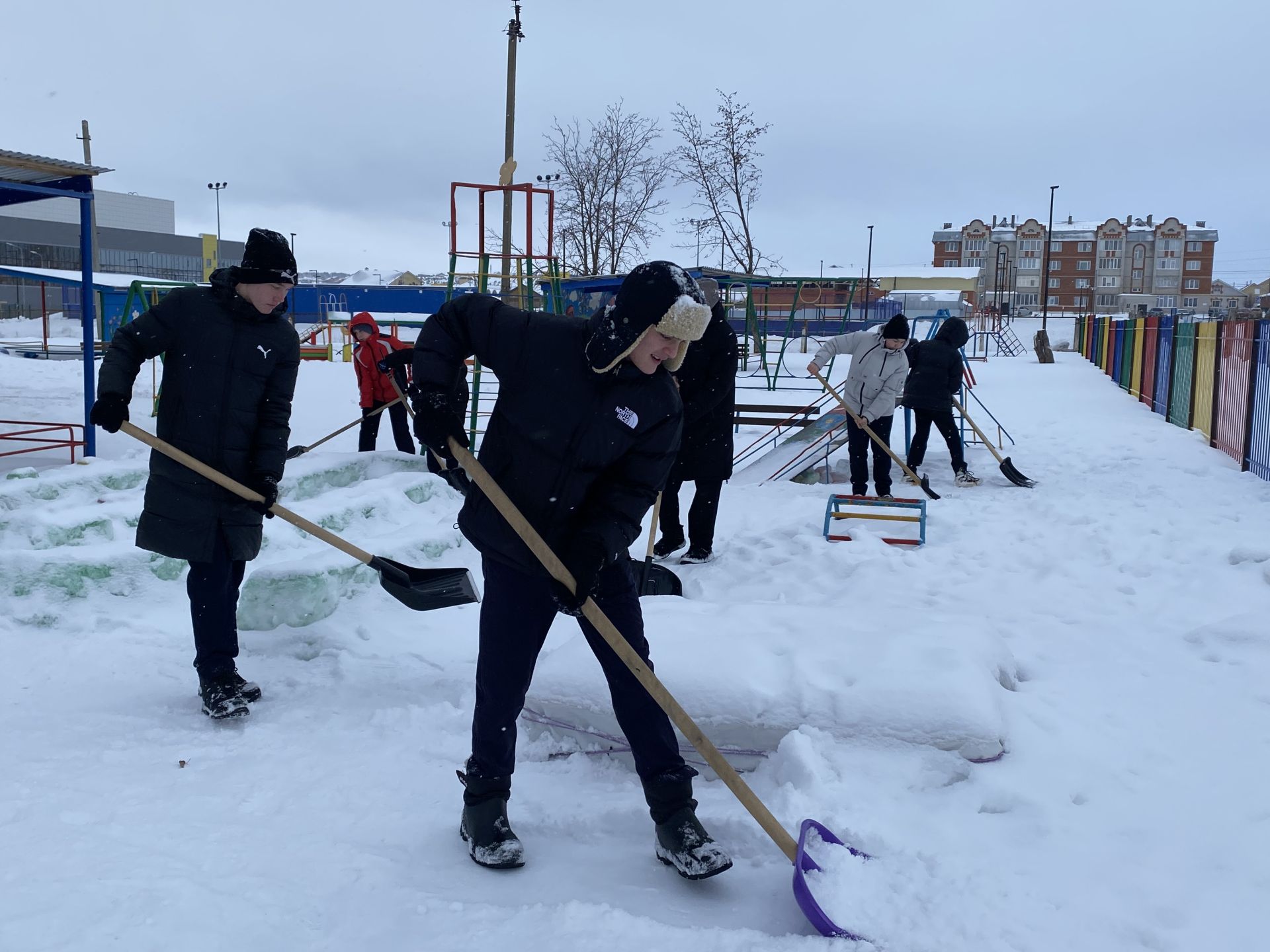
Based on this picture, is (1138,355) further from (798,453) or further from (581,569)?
(581,569)

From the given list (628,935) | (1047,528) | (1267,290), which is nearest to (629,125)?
(1047,528)

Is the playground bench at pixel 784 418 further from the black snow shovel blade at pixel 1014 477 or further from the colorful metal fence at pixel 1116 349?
the colorful metal fence at pixel 1116 349

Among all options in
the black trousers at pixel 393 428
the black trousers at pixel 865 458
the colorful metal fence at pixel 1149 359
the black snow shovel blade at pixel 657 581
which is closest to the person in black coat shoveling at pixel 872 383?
the black trousers at pixel 865 458

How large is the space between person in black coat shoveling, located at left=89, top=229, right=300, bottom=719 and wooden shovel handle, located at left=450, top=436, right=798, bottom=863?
125cm

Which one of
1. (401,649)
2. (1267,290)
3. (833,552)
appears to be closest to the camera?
(401,649)

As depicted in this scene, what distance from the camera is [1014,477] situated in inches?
317

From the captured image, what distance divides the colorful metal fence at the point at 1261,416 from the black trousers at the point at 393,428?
7.27 m

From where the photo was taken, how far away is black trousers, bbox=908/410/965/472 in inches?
322

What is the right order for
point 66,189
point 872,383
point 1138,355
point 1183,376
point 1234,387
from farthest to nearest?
point 1138,355, point 1183,376, point 1234,387, point 872,383, point 66,189

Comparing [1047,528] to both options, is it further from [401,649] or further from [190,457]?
[190,457]

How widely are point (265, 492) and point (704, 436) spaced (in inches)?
108

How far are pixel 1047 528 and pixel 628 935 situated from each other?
16.9 feet

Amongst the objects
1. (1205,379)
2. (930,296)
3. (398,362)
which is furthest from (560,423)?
(930,296)

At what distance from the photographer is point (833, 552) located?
5.69m
